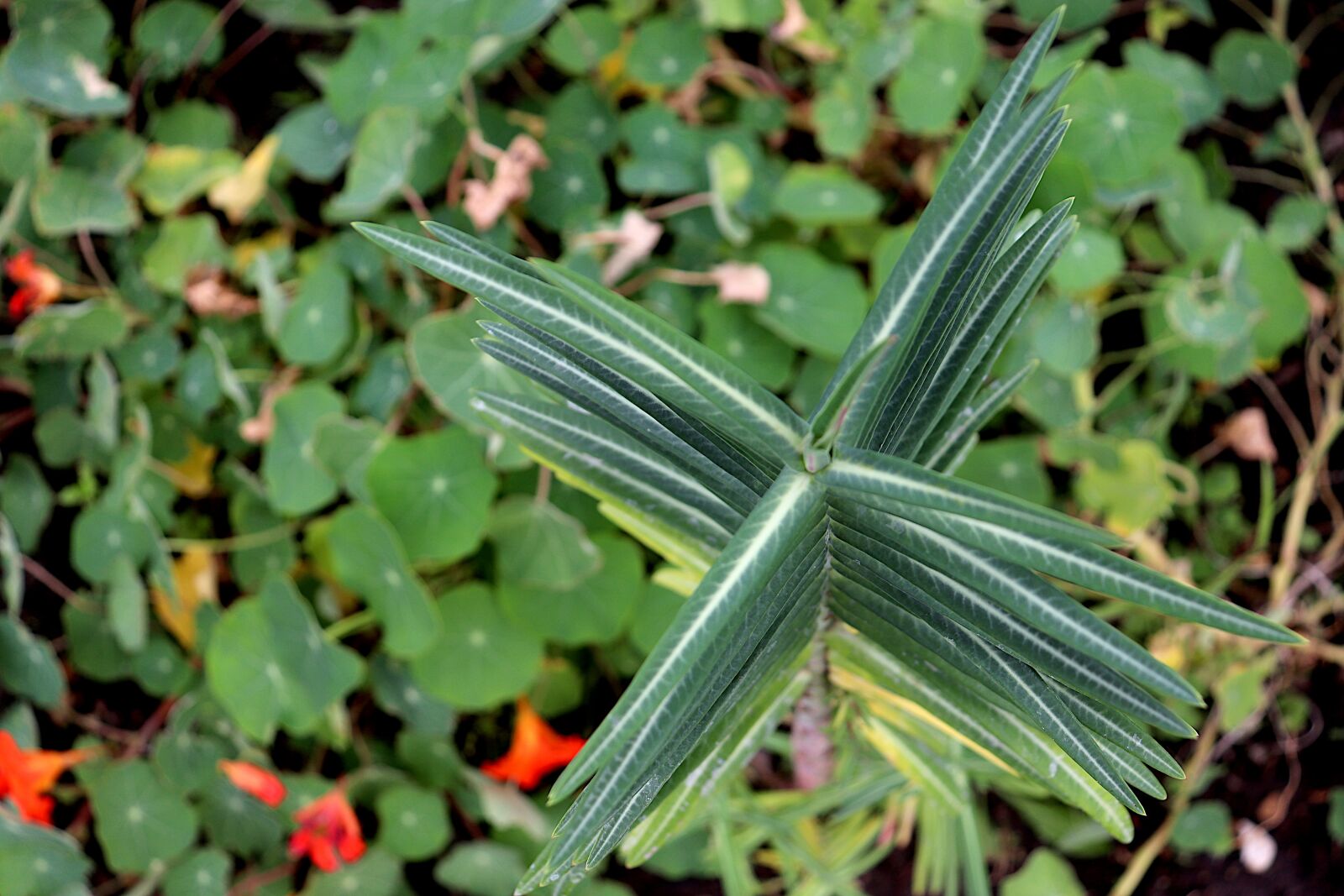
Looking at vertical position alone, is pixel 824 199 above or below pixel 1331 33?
below

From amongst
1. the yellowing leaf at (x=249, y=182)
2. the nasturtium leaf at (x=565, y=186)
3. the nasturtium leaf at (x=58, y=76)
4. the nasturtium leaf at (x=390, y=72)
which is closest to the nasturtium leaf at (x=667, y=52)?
the nasturtium leaf at (x=565, y=186)

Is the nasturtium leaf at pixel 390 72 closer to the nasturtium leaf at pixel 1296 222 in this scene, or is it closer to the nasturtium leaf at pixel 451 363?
the nasturtium leaf at pixel 451 363

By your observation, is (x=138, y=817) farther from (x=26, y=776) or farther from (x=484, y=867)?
(x=484, y=867)

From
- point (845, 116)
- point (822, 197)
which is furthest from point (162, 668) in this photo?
point (845, 116)

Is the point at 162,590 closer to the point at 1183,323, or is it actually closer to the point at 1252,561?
the point at 1183,323

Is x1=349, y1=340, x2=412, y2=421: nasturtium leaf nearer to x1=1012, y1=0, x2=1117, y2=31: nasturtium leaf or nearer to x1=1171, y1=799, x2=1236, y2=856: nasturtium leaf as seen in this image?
x1=1012, y1=0, x2=1117, y2=31: nasturtium leaf

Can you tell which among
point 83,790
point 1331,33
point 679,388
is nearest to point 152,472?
point 83,790
